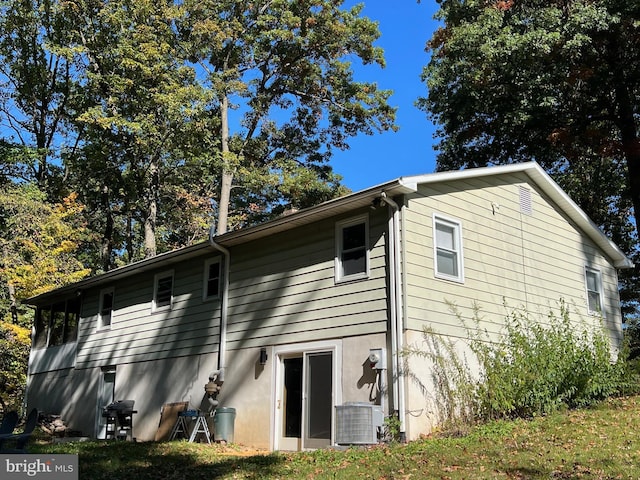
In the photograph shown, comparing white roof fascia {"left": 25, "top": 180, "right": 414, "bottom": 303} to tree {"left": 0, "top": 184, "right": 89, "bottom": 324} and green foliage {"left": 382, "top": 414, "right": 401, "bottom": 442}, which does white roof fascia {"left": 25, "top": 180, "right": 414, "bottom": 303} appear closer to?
green foliage {"left": 382, "top": 414, "right": 401, "bottom": 442}

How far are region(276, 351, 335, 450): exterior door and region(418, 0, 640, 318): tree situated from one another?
11.0 meters

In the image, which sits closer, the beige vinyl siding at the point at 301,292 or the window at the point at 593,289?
the beige vinyl siding at the point at 301,292

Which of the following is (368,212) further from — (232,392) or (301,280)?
(232,392)

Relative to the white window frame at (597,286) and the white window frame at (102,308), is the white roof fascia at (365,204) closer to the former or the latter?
the white window frame at (102,308)

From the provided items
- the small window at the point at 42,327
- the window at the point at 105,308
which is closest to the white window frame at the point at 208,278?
the window at the point at 105,308

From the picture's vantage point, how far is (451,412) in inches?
402

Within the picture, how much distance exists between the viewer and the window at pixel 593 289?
47.8 feet

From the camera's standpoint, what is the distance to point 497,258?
1216cm

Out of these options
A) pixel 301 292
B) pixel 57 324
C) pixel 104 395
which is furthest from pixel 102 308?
pixel 301 292

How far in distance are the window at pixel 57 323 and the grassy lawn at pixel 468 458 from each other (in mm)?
8810

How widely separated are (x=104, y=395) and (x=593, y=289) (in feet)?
42.0

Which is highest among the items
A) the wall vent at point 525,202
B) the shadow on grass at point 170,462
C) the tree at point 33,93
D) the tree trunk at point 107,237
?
the tree at point 33,93

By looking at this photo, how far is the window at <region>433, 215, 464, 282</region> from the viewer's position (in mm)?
10987

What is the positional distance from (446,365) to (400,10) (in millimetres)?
16175
